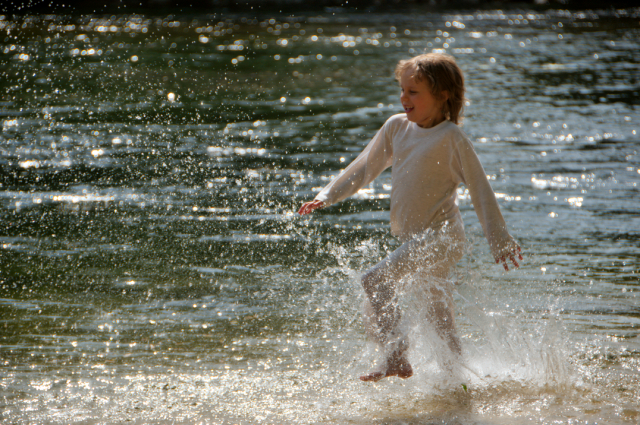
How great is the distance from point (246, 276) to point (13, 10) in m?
21.2

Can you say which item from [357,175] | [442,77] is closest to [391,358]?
[357,175]

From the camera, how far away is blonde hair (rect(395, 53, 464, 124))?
357 centimetres

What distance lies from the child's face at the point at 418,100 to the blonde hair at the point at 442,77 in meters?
0.02

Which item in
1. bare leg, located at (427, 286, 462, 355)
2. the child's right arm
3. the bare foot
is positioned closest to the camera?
the bare foot

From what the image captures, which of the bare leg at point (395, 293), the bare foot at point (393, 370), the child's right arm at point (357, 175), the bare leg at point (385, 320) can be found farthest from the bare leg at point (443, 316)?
the child's right arm at point (357, 175)

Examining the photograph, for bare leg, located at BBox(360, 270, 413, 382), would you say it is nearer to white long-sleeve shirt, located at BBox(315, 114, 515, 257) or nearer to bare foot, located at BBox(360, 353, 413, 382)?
bare foot, located at BBox(360, 353, 413, 382)

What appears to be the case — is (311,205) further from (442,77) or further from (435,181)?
(442,77)

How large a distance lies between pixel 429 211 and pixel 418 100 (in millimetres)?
523

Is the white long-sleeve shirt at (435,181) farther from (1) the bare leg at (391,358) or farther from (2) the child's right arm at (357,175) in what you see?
(1) the bare leg at (391,358)

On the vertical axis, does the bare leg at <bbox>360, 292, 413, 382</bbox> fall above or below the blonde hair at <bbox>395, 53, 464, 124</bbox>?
below

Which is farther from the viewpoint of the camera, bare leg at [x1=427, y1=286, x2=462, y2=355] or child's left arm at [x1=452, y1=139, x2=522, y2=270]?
bare leg at [x1=427, y1=286, x2=462, y2=355]

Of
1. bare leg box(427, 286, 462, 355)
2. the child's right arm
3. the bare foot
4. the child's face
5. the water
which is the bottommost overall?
the water

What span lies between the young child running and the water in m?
0.14

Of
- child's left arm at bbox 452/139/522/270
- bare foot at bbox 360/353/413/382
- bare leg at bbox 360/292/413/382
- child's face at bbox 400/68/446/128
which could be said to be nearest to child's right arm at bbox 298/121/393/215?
child's face at bbox 400/68/446/128
